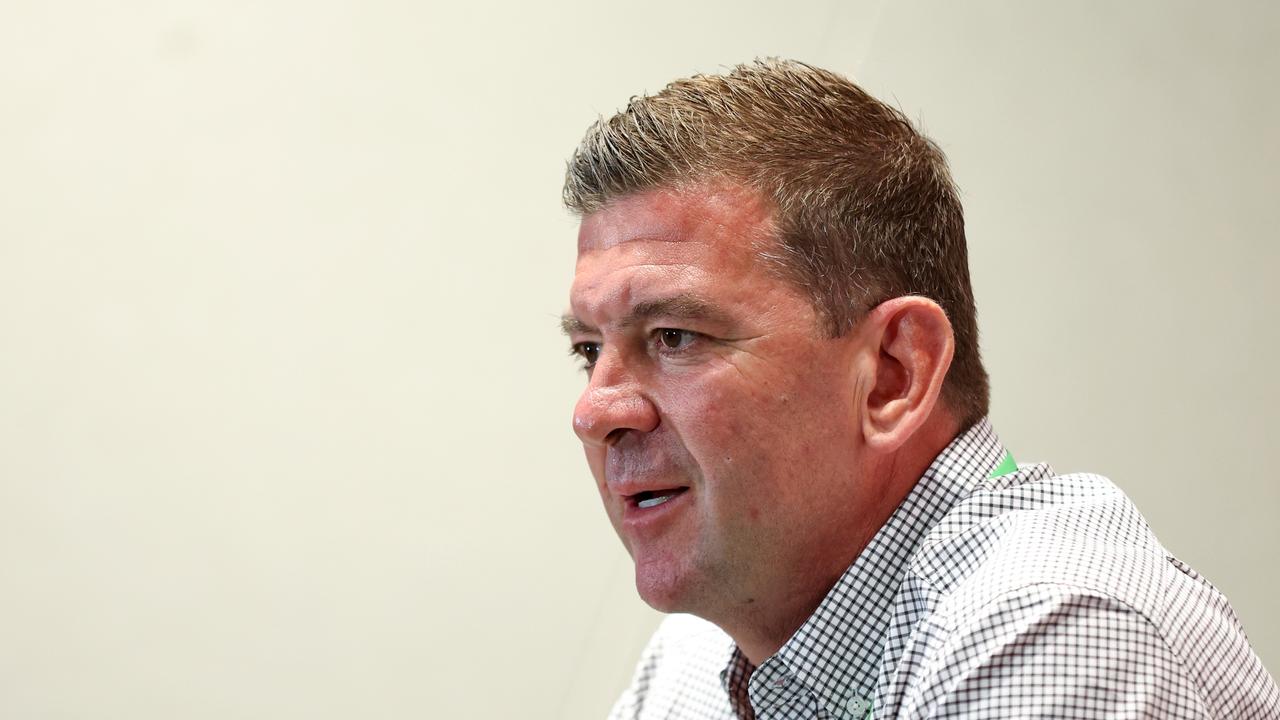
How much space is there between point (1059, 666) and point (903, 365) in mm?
384

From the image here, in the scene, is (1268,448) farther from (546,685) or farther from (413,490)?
(413,490)

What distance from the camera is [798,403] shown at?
1275mm

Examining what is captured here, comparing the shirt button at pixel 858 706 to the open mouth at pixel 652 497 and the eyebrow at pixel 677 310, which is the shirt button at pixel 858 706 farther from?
the eyebrow at pixel 677 310

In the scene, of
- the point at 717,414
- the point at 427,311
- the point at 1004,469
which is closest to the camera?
the point at 717,414

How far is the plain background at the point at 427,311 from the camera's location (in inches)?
86.8

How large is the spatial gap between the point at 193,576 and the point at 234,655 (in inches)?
6.2

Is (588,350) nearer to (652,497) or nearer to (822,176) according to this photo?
(652,497)

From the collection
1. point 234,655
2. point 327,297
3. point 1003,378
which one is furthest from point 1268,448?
point 234,655

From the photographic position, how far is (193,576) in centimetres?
225

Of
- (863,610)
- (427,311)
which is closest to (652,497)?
(863,610)

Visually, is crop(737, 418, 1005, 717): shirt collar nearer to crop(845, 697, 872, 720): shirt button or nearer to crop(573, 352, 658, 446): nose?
crop(845, 697, 872, 720): shirt button

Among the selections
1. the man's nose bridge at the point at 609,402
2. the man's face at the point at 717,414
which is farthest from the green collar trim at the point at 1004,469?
the man's nose bridge at the point at 609,402

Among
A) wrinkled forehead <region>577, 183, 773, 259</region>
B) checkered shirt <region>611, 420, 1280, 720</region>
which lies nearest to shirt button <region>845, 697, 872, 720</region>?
checkered shirt <region>611, 420, 1280, 720</region>

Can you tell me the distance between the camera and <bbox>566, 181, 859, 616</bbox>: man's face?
1270mm
